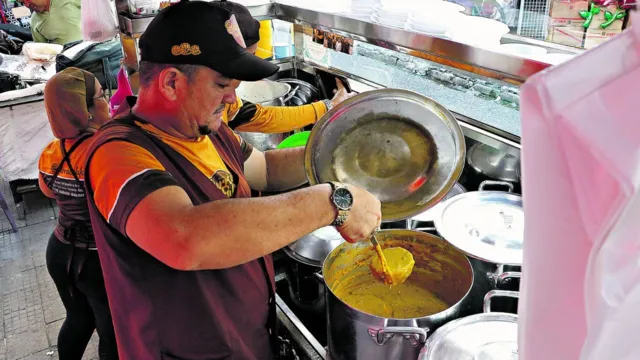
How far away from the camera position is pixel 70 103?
8.14 ft

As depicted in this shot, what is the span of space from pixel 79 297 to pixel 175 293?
158cm

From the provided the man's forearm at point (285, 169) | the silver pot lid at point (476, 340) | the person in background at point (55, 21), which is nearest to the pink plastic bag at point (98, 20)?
the man's forearm at point (285, 169)

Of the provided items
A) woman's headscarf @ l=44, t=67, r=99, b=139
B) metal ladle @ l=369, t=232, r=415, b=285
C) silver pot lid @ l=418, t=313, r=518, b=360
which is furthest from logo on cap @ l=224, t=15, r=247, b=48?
woman's headscarf @ l=44, t=67, r=99, b=139

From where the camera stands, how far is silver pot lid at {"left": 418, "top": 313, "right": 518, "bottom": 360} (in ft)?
4.63

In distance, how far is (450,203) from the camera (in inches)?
83.3

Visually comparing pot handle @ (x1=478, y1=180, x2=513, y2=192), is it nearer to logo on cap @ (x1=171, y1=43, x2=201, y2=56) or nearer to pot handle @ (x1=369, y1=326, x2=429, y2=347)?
pot handle @ (x1=369, y1=326, x2=429, y2=347)

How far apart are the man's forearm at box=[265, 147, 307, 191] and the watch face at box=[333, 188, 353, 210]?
2.72ft

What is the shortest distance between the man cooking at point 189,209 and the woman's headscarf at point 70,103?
1.08m

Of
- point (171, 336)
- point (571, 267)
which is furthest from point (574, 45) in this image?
point (171, 336)

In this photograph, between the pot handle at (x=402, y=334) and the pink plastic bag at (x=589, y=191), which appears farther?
the pot handle at (x=402, y=334)

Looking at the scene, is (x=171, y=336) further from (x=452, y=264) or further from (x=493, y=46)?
(x=493, y=46)

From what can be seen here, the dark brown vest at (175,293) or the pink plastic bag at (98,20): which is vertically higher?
the pink plastic bag at (98,20)

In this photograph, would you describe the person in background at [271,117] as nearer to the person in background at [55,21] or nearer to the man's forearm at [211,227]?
the man's forearm at [211,227]

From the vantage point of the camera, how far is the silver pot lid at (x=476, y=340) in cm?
141
